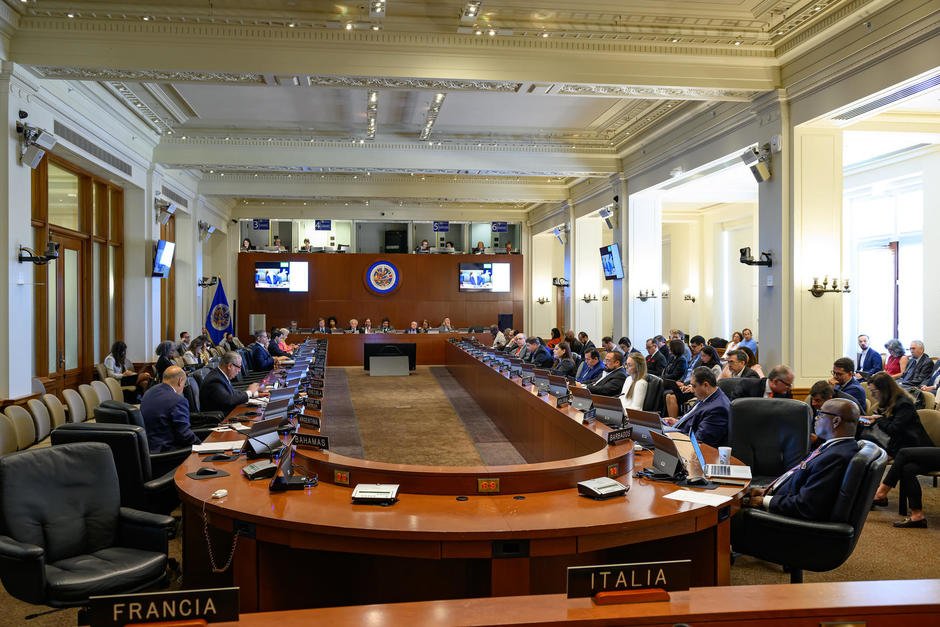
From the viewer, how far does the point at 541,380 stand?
7.12 m

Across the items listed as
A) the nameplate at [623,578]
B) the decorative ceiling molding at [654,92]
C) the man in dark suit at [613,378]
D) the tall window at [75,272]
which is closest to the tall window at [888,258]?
the decorative ceiling molding at [654,92]

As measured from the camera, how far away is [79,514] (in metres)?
3.03

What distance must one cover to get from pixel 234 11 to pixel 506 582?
5.96 m

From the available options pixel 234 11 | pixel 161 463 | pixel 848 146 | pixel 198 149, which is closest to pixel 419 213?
pixel 198 149

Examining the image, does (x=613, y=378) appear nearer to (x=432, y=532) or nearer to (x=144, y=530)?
(x=432, y=532)

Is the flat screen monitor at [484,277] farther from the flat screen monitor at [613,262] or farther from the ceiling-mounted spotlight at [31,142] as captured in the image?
the ceiling-mounted spotlight at [31,142]

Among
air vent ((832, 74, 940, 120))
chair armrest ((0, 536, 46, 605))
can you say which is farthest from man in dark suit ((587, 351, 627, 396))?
chair armrest ((0, 536, 46, 605))

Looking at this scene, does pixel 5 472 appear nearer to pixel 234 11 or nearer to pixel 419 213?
pixel 234 11

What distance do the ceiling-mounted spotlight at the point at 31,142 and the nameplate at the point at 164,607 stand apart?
6677 mm

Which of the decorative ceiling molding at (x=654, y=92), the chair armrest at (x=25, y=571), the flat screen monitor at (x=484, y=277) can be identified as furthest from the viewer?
the flat screen monitor at (x=484, y=277)

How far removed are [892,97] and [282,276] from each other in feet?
48.7

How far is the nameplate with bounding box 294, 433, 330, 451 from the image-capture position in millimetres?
3658

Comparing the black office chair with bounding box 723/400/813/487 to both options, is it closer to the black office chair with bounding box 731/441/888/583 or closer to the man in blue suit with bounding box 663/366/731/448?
the man in blue suit with bounding box 663/366/731/448

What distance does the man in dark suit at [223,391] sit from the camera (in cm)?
629
